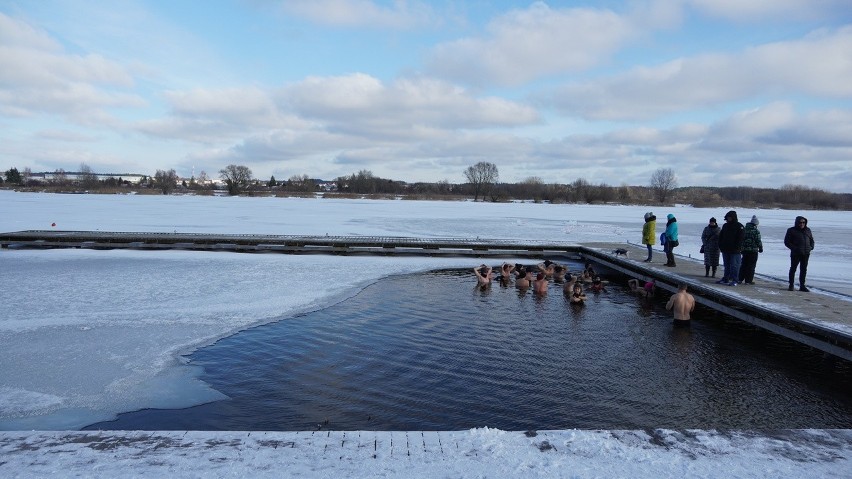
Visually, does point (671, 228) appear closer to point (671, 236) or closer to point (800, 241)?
point (671, 236)

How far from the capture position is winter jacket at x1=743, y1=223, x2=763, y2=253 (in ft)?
31.4

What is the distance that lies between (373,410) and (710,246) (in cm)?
841

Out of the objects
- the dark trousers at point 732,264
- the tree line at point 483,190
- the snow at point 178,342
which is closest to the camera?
the snow at point 178,342

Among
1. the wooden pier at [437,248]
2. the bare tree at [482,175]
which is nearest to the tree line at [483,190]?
the bare tree at [482,175]

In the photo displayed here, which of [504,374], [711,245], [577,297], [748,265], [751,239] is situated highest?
[751,239]

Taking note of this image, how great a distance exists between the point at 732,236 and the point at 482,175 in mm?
92566

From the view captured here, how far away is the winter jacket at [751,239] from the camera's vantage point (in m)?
9.58

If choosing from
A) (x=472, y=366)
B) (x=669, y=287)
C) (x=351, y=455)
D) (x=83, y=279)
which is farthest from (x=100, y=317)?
(x=669, y=287)

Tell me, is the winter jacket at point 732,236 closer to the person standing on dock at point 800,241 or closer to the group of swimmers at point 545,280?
the person standing on dock at point 800,241

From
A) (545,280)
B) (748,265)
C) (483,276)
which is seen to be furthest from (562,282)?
(748,265)

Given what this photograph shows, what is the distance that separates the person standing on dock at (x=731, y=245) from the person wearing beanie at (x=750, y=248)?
0.29ft

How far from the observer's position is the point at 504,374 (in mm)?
6430

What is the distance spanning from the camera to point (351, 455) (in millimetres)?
3746

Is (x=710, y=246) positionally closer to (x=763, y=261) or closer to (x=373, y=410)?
(x=763, y=261)
